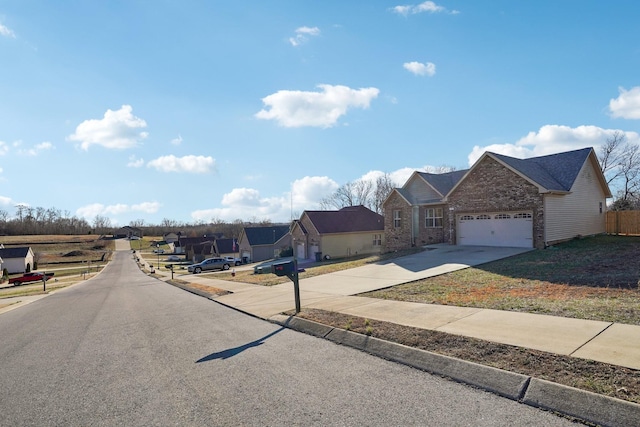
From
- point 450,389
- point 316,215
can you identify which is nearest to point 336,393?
point 450,389

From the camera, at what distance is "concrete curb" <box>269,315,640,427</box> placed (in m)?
3.71

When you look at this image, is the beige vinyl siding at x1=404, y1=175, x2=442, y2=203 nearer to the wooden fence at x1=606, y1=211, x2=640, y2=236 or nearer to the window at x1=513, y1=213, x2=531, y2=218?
the window at x1=513, y1=213, x2=531, y2=218

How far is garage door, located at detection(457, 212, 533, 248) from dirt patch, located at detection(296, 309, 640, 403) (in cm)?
1757

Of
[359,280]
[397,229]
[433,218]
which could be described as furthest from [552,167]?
[359,280]

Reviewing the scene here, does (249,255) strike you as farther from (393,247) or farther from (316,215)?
(393,247)

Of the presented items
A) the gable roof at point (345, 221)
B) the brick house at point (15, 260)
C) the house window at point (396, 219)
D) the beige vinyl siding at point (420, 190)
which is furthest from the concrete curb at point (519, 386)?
Result: the brick house at point (15, 260)

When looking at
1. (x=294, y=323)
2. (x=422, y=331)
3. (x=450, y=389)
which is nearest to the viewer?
(x=450, y=389)

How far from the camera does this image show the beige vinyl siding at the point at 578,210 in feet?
69.5

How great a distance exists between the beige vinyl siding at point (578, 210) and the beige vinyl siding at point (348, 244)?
17746mm

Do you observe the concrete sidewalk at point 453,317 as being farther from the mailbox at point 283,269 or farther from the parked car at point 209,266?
the parked car at point 209,266

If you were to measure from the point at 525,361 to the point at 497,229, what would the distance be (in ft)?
64.4

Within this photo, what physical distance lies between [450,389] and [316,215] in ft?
122

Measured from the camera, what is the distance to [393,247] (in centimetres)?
3097

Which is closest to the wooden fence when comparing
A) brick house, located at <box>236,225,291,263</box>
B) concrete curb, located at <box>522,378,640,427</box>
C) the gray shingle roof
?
the gray shingle roof
